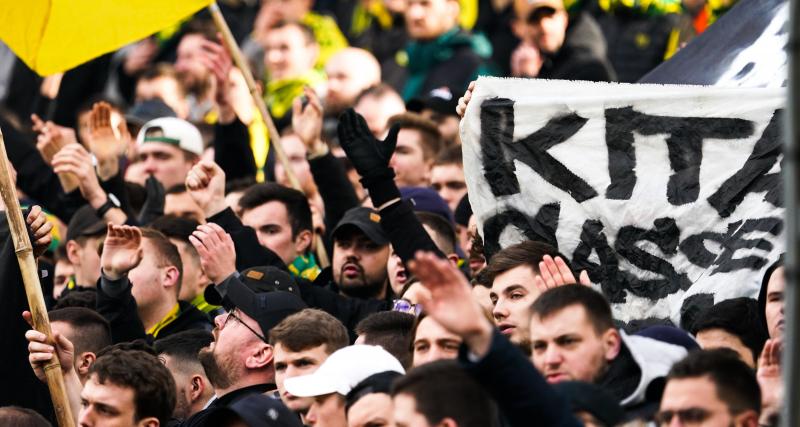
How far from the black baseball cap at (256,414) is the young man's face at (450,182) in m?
3.93

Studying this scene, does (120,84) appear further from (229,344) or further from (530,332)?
(530,332)

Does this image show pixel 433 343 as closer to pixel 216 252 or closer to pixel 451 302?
pixel 451 302

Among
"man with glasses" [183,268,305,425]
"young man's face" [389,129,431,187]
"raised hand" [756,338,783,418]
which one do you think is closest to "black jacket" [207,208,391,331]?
"man with glasses" [183,268,305,425]

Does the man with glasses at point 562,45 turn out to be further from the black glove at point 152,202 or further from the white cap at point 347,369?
the white cap at point 347,369

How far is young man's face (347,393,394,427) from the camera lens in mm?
6180

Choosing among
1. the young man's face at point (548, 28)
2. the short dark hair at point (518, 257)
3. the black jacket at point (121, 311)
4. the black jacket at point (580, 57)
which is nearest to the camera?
the short dark hair at point (518, 257)

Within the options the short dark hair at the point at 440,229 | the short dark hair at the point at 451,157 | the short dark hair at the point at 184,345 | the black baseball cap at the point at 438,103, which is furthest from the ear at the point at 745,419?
the black baseball cap at the point at 438,103

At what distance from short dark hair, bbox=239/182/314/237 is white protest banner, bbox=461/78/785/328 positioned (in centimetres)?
194

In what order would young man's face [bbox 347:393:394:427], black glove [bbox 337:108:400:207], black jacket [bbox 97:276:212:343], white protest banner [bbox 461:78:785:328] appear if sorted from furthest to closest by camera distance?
black jacket [bbox 97:276:212:343], black glove [bbox 337:108:400:207], white protest banner [bbox 461:78:785:328], young man's face [bbox 347:393:394:427]

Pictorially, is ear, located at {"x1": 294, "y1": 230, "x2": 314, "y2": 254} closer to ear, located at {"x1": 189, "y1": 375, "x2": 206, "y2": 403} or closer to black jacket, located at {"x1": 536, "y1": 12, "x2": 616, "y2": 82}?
ear, located at {"x1": 189, "y1": 375, "x2": 206, "y2": 403}

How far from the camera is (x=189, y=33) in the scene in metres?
16.1

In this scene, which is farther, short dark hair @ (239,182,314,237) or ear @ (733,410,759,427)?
short dark hair @ (239,182,314,237)

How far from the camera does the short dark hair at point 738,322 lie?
271 inches

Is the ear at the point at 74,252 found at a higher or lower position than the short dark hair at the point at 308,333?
A: lower
